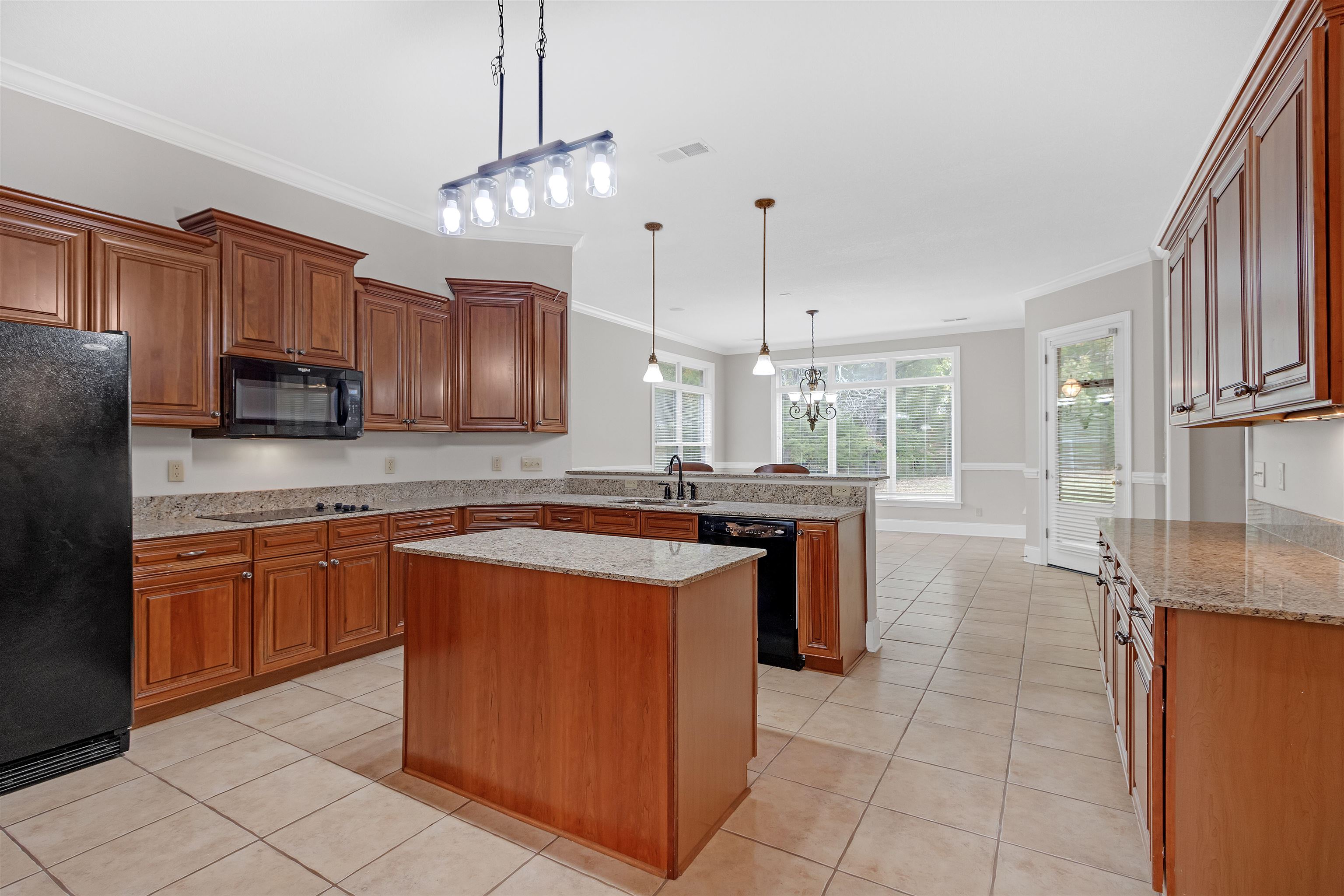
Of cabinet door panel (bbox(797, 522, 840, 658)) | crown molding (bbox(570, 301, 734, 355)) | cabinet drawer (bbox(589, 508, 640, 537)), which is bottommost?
cabinet door panel (bbox(797, 522, 840, 658))

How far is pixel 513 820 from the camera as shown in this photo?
2121mm

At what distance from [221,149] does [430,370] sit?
1.61m

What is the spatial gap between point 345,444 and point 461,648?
2.44 metres

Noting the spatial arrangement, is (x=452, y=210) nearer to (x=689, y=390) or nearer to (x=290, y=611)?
(x=290, y=611)

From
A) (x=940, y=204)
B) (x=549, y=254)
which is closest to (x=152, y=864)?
(x=549, y=254)

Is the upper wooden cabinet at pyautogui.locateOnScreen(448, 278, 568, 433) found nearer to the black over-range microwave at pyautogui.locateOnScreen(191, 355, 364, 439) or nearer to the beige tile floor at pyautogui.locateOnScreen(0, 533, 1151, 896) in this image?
the black over-range microwave at pyautogui.locateOnScreen(191, 355, 364, 439)

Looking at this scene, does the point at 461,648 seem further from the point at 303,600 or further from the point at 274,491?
the point at 274,491

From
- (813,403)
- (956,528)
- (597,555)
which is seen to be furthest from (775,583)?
(956,528)

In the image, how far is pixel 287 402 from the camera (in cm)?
345

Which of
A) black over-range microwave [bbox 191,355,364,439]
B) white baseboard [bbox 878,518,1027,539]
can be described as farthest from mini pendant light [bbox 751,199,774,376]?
white baseboard [bbox 878,518,1027,539]

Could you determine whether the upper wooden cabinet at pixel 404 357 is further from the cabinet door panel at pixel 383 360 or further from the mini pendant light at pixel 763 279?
the mini pendant light at pixel 763 279

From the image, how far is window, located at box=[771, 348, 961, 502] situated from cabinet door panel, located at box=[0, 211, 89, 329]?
7.58m

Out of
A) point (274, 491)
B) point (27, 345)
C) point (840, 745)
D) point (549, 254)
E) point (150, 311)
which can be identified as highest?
point (549, 254)

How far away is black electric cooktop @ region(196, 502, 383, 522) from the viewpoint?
3.30m
